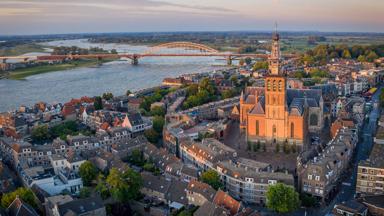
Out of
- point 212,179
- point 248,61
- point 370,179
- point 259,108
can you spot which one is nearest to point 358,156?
point 370,179

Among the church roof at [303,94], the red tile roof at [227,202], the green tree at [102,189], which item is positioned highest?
the church roof at [303,94]

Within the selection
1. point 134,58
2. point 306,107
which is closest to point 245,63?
point 134,58

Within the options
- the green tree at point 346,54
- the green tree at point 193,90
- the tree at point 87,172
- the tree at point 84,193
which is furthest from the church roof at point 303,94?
the green tree at point 346,54

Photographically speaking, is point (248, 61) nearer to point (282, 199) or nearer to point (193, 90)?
point (193, 90)

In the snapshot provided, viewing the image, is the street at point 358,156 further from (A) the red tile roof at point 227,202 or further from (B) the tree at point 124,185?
(B) the tree at point 124,185

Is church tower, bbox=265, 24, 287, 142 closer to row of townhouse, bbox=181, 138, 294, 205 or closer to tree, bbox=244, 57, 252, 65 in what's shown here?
row of townhouse, bbox=181, 138, 294, 205

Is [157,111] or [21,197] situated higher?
[157,111]
